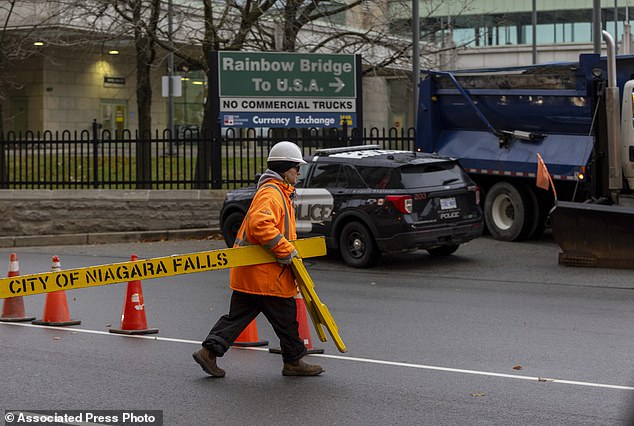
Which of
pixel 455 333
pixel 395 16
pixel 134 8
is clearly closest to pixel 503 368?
pixel 455 333

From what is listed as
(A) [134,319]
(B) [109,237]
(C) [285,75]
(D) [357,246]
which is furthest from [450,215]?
(B) [109,237]

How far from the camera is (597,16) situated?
66.3 feet

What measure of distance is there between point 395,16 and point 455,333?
1751 centimetres

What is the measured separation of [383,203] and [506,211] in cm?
414

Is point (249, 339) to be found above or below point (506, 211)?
below

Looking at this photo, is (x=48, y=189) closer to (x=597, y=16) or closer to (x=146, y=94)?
(x=146, y=94)

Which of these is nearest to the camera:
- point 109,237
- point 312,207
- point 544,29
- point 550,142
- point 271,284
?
point 271,284

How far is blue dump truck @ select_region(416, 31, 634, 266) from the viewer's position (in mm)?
15000

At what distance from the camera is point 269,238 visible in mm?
7711

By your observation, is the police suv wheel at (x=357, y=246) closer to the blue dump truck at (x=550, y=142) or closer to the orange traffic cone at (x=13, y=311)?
the blue dump truck at (x=550, y=142)

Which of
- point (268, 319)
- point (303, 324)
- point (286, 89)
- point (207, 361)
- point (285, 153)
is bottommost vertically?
point (207, 361)

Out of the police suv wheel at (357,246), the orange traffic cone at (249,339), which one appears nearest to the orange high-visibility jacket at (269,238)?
the orange traffic cone at (249,339)

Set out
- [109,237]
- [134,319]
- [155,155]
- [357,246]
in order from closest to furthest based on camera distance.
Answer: [134,319]
[357,246]
[109,237]
[155,155]

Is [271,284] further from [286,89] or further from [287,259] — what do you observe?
[286,89]
